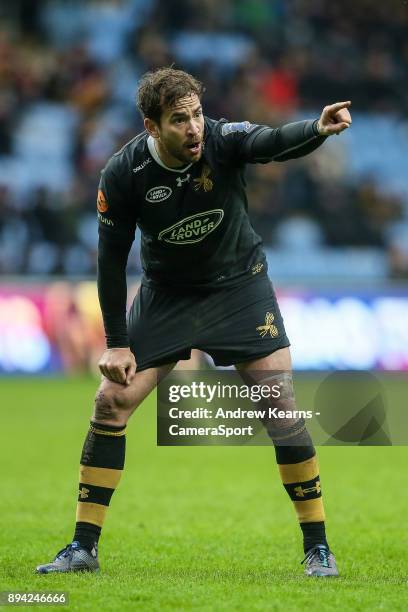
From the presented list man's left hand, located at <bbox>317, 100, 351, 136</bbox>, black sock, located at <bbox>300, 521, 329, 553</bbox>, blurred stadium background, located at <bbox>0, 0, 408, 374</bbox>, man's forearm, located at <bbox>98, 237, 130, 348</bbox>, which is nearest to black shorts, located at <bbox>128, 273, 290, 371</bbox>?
man's forearm, located at <bbox>98, 237, 130, 348</bbox>

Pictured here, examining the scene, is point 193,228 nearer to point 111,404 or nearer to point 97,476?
point 111,404

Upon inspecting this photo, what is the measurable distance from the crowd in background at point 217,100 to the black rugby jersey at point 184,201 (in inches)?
472

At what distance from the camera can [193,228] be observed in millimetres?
5801

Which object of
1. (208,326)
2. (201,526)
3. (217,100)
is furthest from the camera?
(217,100)

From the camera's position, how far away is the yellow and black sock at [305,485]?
A: 5812mm

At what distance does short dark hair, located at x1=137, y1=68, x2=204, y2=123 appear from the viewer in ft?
18.2

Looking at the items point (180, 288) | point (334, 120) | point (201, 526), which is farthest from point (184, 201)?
point (201, 526)

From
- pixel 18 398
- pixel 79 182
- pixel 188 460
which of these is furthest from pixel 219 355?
pixel 79 182

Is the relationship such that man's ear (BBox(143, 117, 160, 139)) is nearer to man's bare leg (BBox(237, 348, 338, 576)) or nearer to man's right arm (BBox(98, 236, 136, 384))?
man's right arm (BBox(98, 236, 136, 384))

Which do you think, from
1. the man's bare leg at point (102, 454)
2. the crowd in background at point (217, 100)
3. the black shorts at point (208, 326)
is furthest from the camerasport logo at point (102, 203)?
the crowd in background at point (217, 100)

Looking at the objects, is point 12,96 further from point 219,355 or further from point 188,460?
point 219,355

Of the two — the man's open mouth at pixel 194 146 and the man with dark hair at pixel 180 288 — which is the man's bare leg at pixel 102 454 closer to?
the man with dark hair at pixel 180 288

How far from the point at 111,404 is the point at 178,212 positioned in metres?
0.99

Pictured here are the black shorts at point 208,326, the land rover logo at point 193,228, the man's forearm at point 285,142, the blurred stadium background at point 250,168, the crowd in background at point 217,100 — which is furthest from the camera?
the crowd in background at point 217,100
